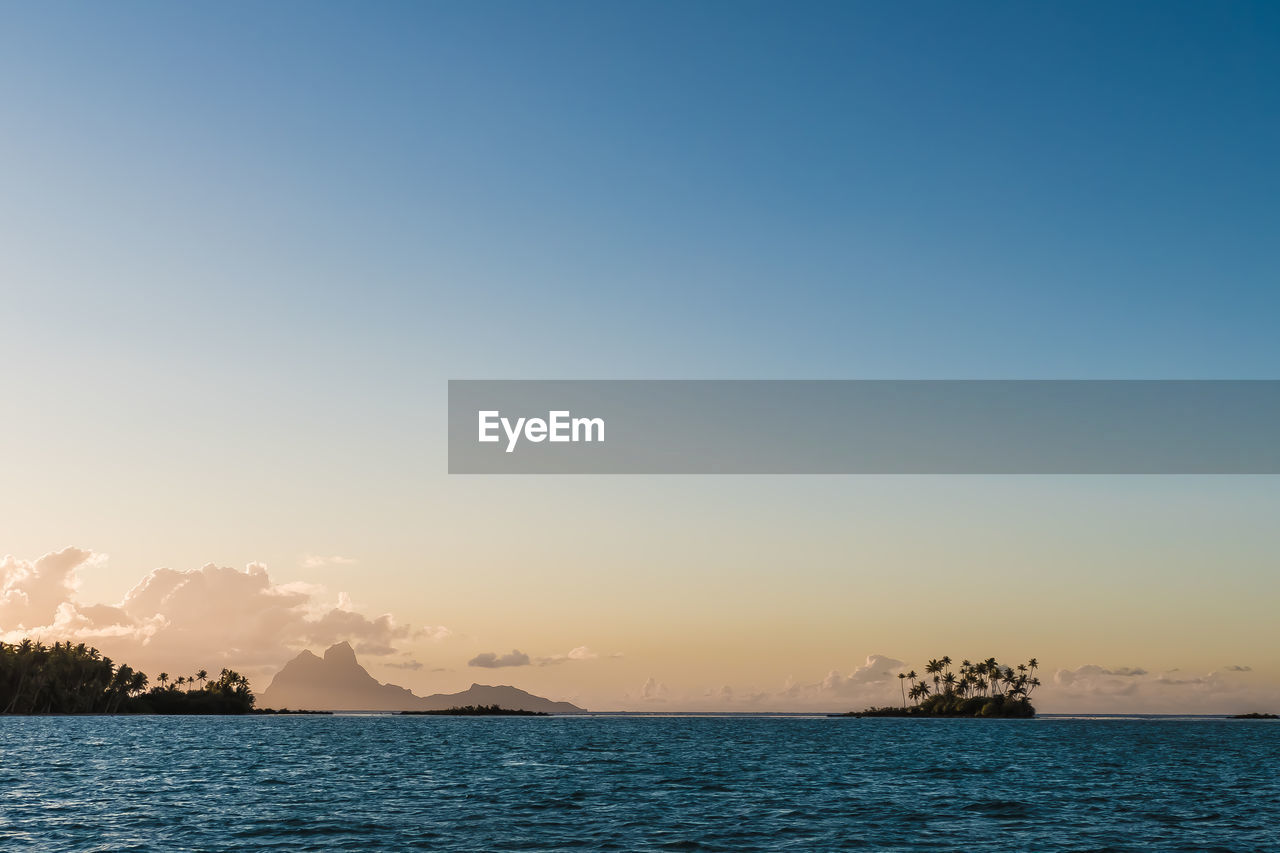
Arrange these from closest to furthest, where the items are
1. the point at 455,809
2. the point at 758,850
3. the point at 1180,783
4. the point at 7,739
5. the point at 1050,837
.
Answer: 1. the point at 758,850
2. the point at 1050,837
3. the point at 455,809
4. the point at 1180,783
5. the point at 7,739

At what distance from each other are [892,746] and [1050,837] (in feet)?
309

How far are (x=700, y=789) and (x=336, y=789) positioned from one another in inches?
1018

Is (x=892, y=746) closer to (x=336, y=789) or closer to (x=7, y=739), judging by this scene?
(x=336, y=789)

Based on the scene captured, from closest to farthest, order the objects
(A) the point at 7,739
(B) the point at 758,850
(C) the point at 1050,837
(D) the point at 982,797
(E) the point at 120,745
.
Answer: (B) the point at 758,850
(C) the point at 1050,837
(D) the point at 982,797
(E) the point at 120,745
(A) the point at 7,739

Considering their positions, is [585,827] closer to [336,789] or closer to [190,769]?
[336,789]

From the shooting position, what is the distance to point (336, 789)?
216 feet

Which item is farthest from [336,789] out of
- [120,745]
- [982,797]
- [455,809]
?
[120,745]

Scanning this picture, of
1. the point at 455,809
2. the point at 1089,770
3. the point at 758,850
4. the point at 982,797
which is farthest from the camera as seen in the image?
the point at 1089,770

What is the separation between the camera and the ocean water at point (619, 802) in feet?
145

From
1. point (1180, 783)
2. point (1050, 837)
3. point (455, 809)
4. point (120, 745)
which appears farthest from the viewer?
point (120, 745)

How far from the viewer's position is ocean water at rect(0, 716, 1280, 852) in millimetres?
44156

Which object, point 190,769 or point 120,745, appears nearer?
point 190,769

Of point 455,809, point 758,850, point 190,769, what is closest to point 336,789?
point 455,809

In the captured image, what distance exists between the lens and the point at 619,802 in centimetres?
5781
